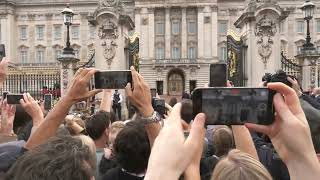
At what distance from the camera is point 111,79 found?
4.67 m

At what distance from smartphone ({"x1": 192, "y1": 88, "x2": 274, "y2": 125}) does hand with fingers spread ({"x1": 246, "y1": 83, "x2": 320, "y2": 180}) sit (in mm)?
89

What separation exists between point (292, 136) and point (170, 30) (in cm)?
6637

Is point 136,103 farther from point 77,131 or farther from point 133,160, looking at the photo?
point 77,131

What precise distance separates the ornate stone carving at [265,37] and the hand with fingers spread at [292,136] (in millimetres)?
21261

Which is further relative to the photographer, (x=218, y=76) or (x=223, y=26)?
(x=223, y=26)

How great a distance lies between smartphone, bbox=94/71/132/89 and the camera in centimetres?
456

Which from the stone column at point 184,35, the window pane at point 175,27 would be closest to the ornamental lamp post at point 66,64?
the stone column at point 184,35

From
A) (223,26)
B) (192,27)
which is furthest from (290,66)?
(223,26)

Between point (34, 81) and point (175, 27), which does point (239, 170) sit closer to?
point (34, 81)

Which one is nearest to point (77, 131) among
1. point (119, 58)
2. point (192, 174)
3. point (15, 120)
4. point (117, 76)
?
point (15, 120)

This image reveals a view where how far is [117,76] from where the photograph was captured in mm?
4633

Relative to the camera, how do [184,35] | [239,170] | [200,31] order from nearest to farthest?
[239,170] → [200,31] → [184,35]

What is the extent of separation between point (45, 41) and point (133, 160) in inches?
3033

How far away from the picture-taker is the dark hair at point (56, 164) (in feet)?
7.75
